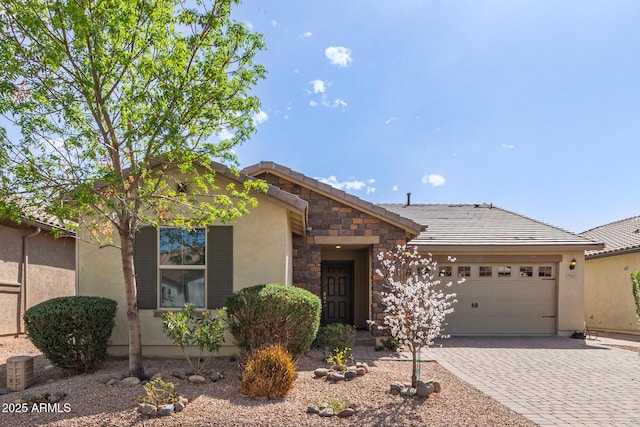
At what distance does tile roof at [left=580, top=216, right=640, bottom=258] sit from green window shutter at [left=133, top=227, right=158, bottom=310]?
42.1ft

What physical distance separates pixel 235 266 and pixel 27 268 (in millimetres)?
8247

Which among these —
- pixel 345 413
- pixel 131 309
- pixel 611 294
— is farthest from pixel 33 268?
pixel 611 294

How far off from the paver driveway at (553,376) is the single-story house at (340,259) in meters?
1.33

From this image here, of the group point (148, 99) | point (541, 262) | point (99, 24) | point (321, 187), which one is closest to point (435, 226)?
point (541, 262)

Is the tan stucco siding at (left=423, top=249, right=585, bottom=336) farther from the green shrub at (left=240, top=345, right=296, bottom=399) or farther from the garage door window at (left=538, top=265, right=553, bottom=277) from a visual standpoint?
the green shrub at (left=240, top=345, right=296, bottom=399)

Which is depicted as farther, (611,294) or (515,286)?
(611,294)

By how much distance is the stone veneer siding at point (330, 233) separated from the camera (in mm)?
10016

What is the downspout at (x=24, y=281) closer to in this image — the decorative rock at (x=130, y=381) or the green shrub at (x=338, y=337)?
the decorative rock at (x=130, y=381)

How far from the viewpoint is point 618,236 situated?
16.0 metres

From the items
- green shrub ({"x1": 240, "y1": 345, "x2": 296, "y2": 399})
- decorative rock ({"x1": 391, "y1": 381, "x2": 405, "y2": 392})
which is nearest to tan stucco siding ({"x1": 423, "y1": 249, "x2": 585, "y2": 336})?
decorative rock ({"x1": 391, "y1": 381, "x2": 405, "y2": 392})

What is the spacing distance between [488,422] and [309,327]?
2.97 metres

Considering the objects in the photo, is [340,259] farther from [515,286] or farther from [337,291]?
[515,286]

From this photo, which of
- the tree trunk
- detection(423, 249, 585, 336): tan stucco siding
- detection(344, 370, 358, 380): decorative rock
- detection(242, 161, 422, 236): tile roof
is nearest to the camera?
the tree trunk

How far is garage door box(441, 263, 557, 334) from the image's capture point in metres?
12.1
